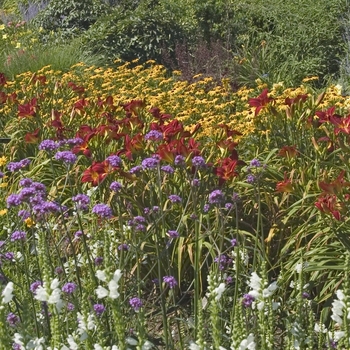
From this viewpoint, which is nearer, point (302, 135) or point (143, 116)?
point (302, 135)

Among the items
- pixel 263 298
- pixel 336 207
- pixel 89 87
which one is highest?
pixel 263 298

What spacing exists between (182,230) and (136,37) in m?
6.39

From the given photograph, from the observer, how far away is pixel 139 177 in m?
4.06

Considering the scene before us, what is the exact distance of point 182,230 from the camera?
13.1 ft

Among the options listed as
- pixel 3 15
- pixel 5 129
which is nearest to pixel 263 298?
pixel 5 129

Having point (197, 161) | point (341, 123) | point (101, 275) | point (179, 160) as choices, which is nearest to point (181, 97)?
point (341, 123)

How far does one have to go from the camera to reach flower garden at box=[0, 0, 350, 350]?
2.46m

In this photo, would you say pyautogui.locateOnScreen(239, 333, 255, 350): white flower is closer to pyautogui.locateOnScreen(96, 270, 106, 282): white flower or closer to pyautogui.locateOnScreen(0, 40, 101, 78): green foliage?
pyautogui.locateOnScreen(96, 270, 106, 282): white flower

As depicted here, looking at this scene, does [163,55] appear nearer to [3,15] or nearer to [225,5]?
[225,5]

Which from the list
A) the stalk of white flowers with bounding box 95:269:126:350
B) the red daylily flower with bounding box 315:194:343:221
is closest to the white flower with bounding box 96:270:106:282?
the stalk of white flowers with bounding box 95:269:126:350

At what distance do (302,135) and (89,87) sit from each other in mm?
3130

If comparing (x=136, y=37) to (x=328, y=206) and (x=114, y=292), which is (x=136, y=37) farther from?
(x=114, y=292)

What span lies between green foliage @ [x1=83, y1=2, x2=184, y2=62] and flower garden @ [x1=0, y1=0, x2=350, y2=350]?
4.01 meters

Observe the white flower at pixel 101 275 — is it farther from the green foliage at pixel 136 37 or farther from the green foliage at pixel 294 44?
the green foliage at pixel 136 37
